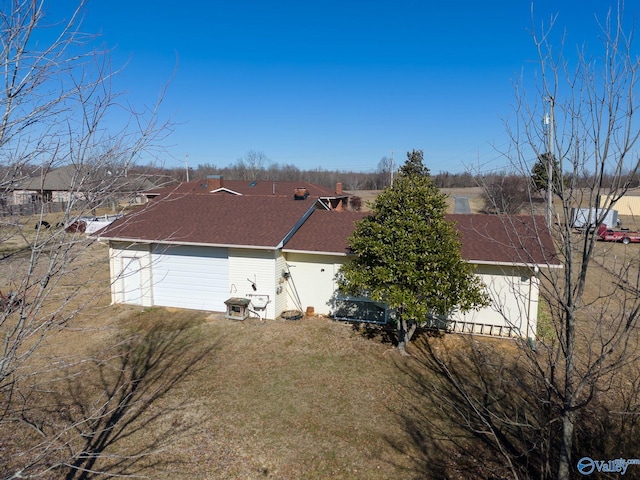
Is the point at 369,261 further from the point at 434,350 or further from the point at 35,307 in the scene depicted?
the point at 35,307

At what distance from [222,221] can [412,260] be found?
23.5 feet

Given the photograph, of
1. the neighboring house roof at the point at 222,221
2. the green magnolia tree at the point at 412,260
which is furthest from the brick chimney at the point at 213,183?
the green magnolia tree at the point at 412,260

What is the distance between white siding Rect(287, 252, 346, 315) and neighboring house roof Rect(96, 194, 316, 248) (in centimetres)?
111

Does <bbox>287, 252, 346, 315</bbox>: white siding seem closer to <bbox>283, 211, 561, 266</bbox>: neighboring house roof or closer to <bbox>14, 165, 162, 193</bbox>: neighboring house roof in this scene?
<bbox>283, 211, 561, 266</bbox>: neighboring house roof

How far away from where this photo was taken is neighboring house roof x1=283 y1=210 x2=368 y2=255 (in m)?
12.4

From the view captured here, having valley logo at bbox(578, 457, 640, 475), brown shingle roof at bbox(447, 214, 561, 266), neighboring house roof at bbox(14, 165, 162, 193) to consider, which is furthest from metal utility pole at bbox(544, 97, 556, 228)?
brown shingle roof at bbox(447, 214, 561, 266)

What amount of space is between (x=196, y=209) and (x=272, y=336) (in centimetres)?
646

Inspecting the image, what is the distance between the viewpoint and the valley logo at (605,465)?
4434 millimetres

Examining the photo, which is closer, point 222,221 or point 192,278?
point 192,278

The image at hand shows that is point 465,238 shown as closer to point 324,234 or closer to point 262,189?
point 324,234

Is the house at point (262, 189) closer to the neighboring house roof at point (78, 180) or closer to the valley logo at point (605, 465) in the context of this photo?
the valley logo at point (605, 465)

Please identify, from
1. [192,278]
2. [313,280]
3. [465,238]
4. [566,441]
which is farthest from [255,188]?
[566,441]

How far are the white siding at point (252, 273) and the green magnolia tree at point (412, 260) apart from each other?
286 cm

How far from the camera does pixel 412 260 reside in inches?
375
